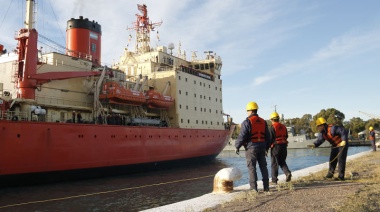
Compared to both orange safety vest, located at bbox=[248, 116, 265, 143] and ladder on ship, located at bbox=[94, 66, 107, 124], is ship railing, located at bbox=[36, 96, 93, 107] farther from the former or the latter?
orange safety vest, located at bbox=[248, 116, 265, 143]

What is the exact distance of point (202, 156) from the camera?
24391 mm

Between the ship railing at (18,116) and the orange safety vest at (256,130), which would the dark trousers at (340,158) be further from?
the ship railing at (18,116)

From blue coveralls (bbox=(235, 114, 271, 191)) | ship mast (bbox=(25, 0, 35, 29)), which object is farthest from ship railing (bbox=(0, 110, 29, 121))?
blue coveralls (bbox=(235, 114, 271, 191))

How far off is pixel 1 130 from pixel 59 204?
447 cm

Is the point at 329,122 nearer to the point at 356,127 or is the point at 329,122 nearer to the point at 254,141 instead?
the point at 356,127

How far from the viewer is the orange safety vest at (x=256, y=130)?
585cm

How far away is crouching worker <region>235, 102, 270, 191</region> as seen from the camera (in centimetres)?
575

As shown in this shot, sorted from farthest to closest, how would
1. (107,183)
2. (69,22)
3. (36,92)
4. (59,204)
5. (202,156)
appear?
(202,156) < (69,22) < (36,92) < (107,183) < (59,204)

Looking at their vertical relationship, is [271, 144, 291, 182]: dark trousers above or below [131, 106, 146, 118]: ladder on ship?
below

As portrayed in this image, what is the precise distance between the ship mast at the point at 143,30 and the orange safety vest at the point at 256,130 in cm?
2316

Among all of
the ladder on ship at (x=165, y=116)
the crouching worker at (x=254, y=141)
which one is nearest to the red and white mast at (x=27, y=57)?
the ladder on ship at (x=165, y=116)

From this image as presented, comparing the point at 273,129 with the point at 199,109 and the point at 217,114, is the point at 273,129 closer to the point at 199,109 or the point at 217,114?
the point at 199,109

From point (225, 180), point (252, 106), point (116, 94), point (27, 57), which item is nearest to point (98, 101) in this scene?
point (116, 94)

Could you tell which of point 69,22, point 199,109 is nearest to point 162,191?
point 69,22
